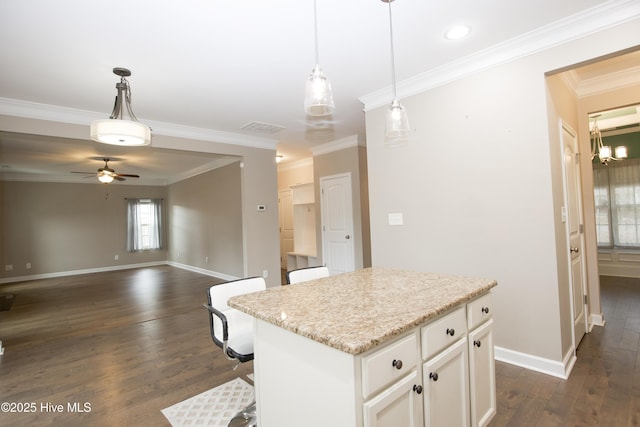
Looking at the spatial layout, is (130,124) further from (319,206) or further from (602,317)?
(602,317)

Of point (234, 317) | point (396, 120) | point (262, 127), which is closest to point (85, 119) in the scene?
point (262, 127)

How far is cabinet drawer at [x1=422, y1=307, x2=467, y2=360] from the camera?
130 cm

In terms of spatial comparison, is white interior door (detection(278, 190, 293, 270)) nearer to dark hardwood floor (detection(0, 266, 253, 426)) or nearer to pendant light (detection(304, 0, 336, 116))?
dark hardwood floor (detection(0, 266, 253, 426))

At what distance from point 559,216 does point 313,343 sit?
2392 millimetres

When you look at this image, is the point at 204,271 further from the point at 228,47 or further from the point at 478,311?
the point at 478,311

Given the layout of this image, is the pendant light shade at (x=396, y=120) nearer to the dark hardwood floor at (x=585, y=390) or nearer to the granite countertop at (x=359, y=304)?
the granite countertop at (x=359, y=304)

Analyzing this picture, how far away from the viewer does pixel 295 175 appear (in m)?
7.56

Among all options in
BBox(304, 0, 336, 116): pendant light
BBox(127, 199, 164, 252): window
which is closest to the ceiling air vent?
BBox(304, 0, 336, 116): pendant light

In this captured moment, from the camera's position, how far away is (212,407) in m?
2.14

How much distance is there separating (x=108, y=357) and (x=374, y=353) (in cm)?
314

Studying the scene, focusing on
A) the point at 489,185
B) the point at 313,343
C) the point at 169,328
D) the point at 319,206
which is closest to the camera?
the point at 313,343

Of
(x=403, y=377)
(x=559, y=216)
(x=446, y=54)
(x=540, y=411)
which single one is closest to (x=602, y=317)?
(x=559, y=216)

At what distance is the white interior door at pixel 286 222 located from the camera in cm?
773

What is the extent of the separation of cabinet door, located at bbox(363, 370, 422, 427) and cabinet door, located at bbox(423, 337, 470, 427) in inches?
2.9
